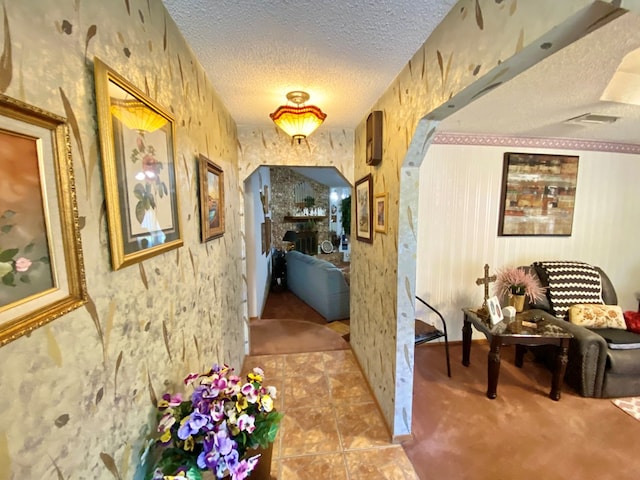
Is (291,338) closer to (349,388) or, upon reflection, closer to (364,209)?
(349,388)

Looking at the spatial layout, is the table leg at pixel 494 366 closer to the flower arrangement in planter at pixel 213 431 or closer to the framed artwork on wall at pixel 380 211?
the framed artwork on wall at pixel 380 211

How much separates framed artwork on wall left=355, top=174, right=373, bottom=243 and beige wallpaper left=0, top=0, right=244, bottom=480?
133 cm

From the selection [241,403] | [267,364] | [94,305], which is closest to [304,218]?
[267,364]

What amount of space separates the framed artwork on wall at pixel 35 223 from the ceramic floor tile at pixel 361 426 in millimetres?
1817

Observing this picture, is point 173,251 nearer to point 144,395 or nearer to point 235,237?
point 144,395

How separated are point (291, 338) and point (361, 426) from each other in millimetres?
1414

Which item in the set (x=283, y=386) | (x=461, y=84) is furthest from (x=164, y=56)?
(x=283, y=386)

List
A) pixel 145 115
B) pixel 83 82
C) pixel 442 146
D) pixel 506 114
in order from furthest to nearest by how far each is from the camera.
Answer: pixel 442 146 < pixel 506 114 < pixel 145 115 < pixel 83 82

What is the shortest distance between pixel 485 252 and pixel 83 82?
132 inches

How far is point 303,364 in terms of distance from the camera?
8.40 feet

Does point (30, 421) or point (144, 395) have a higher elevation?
point (30, 421)

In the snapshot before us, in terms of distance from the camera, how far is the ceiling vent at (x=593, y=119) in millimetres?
2109

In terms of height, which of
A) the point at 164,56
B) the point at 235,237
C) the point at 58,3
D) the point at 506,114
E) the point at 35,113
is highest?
the point at 506,114

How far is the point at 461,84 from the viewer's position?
983 mm
